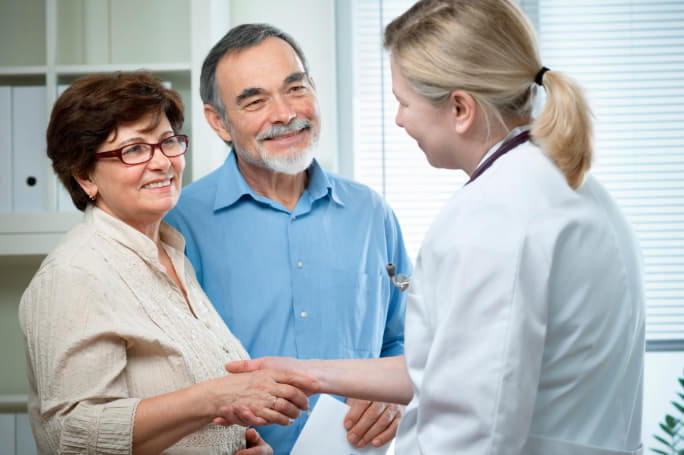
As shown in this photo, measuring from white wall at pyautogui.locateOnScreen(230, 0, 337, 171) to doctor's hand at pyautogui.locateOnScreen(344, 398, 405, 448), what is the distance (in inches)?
47.9

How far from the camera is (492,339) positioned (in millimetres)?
852

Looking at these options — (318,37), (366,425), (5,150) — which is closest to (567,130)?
(366,425)

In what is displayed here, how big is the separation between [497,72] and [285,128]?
0.82m

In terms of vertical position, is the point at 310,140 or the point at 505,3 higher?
the point at 505,3

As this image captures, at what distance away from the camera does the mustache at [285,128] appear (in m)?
1.67

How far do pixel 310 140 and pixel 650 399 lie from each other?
208 centimetres

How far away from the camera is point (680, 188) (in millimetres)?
2756

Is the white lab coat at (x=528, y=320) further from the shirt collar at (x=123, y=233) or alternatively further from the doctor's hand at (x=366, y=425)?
the shirt collar at (x=123, y=233)

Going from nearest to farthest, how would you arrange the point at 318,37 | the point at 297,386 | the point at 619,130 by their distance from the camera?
the point at 297,386, the point at 318,37, the point at 619,130

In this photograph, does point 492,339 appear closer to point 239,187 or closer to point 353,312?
point 353,312

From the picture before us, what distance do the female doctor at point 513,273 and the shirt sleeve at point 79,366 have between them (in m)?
0.56

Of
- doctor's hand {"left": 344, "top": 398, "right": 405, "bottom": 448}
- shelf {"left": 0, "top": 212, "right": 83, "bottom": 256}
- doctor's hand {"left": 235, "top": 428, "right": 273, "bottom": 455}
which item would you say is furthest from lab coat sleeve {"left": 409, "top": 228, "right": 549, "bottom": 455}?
shelf {"left": 0, "top": 212, "right": 83, "bottom": 256}

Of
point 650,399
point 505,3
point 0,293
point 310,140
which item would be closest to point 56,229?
point 0,293

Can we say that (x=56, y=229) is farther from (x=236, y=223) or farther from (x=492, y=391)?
(x=492, y=391)
